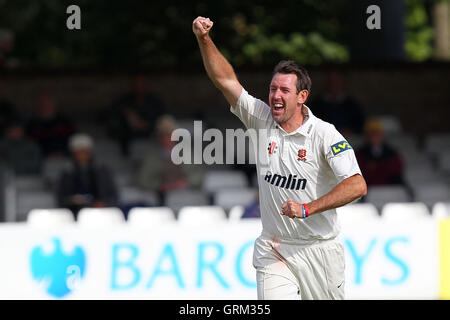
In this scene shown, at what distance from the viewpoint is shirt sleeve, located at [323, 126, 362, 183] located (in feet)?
21.6

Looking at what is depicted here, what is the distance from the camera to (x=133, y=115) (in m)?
14.9

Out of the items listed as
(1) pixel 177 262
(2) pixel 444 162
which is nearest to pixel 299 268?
(1) pixel 177 262

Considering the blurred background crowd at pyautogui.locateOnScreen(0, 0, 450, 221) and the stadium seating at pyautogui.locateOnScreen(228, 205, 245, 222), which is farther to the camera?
the blurred background crowd at pyautogui.locateOnScreen(0, 0, 450, 221)

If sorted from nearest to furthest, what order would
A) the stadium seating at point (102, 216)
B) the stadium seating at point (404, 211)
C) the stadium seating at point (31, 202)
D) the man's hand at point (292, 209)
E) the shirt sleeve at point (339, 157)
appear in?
the man's hand at point (292, 209) → the shirt sleeve at point (339, 157) → the stadium seating at point (102, 216) → the stadium seating at point (404, 211) → the stadium seating at point (31, 202)

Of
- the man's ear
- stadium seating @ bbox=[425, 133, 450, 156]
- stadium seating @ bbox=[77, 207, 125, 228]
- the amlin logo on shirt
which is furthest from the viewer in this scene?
stadium seating @ bbox=[425, 133, 450, 156]

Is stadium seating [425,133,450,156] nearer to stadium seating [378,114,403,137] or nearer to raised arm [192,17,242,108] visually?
stadium seating [378,114,403,137]

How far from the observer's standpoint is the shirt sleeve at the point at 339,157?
6.58 m

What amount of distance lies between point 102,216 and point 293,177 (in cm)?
554

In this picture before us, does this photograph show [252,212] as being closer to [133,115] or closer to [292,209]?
[133,115]

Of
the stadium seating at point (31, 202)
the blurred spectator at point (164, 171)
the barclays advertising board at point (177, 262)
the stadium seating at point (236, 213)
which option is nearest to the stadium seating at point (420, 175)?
the barclays advertising board at point (177, 262)

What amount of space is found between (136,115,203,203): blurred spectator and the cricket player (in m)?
6.72

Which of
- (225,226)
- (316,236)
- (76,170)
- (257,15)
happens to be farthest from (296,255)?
(257,15)

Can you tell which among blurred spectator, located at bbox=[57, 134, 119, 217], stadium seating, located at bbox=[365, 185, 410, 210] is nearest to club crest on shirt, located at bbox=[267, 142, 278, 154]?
blurred spectator, located at bbox=[57, 134, 119, 217]

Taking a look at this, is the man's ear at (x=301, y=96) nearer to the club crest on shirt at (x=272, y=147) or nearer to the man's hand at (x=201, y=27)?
the club crest on shirt at (x=272, y=147)
